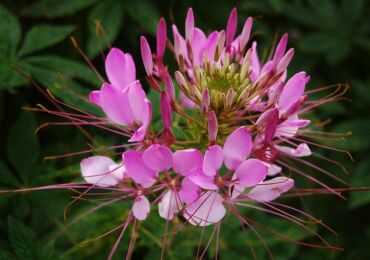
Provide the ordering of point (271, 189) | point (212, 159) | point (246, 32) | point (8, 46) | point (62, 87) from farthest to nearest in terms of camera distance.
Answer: point (8, 46)
point (62, 87)
point (246, 32)
point (271, 189)
point (212, 159)

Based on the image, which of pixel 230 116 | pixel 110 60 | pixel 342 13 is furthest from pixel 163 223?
pixel 342 13

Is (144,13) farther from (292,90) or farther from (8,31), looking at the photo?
(292,90)

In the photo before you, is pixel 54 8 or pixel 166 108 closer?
pixel 166 108

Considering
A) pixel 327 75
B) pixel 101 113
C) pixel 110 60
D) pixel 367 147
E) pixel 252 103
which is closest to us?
pixel 110 60

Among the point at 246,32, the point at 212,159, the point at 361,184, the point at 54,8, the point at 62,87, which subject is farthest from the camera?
the point at 361,184

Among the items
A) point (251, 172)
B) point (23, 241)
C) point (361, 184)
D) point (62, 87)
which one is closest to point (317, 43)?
point (361, 184)

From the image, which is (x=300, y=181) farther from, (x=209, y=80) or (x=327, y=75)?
(x=209, y=80)
